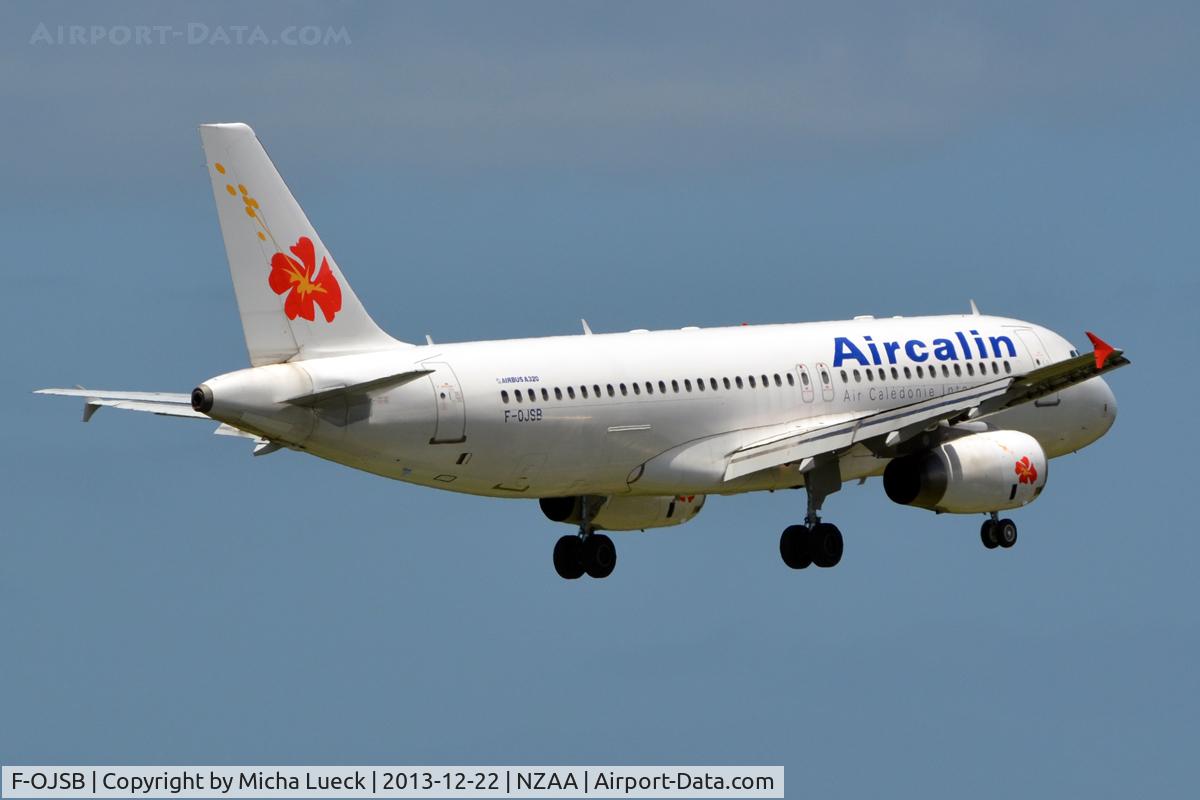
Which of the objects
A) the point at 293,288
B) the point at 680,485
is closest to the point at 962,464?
the point at 680,485

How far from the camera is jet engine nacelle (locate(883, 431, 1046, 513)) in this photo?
227 feet

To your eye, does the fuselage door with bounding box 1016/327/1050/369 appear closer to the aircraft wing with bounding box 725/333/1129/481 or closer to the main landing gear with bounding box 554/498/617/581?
the aircraft wing with bounding box 725/333/1129/481

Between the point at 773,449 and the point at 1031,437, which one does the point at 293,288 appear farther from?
the point at 1031,437

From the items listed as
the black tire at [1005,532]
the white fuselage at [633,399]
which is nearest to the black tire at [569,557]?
the white fuselage at [633,399]

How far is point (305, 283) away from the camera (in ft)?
209

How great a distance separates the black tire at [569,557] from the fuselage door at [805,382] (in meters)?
6.52

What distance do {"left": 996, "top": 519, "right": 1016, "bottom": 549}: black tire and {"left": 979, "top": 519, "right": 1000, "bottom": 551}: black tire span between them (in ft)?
0.31

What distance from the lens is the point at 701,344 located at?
70.2 metres

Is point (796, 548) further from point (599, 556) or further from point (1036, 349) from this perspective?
point (1036, 349)

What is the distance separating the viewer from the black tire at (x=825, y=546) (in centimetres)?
7025

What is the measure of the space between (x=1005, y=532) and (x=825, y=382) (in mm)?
5816

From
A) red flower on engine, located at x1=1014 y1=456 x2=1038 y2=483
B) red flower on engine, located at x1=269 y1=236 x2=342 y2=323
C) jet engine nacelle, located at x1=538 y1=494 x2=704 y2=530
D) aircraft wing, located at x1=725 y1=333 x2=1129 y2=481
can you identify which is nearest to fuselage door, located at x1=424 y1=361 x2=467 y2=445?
red flower on engine, located at x1=269 y1=236 x2=342 y2=323

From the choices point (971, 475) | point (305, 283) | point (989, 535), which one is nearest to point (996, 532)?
point (989, 535)

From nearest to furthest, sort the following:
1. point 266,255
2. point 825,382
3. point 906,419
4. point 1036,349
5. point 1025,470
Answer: point 266,255, point 906,419, point 1025,470, point 825,382, point 1036,349
